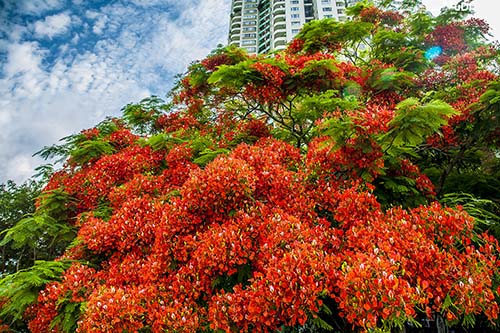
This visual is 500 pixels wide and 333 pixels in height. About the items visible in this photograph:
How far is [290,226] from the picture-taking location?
13.1ft

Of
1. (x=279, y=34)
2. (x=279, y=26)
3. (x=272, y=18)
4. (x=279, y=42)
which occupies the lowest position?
(x=279, y=42)

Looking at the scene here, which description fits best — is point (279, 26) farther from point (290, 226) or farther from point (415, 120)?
point (290, 226)

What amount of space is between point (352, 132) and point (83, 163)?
7.10m

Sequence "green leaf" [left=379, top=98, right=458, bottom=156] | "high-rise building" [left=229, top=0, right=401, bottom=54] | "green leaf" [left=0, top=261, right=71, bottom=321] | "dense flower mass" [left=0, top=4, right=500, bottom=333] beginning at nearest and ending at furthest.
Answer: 1. "dense flower mass" [left=0, top=4, right=500, bottom=333]
2. "green leaf" [left=379, top=98, right=458, bottom=156]
3. "green leaf" [left=0, top=261, right=71, bottom=321]
4. "high-rise building" [left=229, top=0, right=401, bottom=54]

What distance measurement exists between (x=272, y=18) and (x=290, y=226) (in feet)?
219

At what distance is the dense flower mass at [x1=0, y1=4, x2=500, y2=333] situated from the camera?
3.28 m

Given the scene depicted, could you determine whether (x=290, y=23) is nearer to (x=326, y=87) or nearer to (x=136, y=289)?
(x=326, y=87)

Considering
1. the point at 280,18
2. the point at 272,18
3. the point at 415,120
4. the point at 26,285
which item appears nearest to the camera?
the point at 415,120

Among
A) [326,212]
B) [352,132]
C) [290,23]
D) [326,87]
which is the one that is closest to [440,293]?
[326,212]

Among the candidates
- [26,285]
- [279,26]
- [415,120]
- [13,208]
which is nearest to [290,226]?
[415,120]

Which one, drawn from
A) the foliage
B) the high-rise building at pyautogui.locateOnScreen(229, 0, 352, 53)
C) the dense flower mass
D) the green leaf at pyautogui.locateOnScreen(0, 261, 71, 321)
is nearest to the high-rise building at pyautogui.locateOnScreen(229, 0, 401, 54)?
the high-rise building at pyautogui.locateOnScreen(229, 0, 352, 53)

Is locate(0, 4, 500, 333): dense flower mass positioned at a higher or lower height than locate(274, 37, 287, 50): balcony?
higher

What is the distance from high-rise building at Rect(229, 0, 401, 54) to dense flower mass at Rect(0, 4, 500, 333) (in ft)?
149

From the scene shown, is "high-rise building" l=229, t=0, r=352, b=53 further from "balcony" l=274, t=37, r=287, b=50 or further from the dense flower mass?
the dense flower mass
